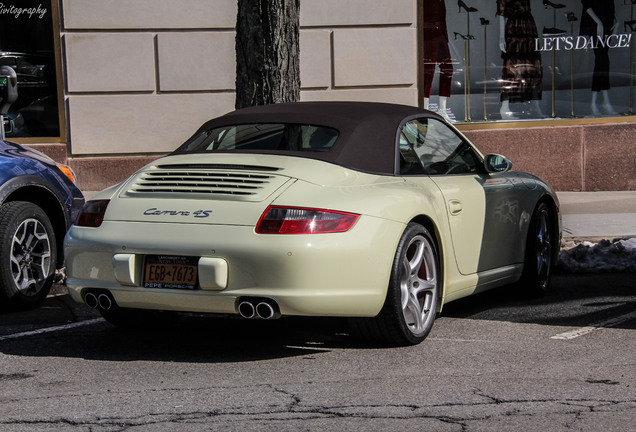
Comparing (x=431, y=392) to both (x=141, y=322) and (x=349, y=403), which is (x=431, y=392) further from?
(x=141, y=322)

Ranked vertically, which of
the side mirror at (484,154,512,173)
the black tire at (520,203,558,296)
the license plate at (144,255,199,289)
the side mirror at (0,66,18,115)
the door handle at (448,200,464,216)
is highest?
the side mirror at (0,66,18,115)

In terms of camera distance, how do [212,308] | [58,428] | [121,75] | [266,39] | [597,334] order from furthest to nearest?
[121,75]
[266,39]
[597,334]
[212,308]
[58,428]

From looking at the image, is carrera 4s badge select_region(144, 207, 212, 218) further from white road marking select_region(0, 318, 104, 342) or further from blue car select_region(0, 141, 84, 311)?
blue car select_region(0, 141, 84, 311)

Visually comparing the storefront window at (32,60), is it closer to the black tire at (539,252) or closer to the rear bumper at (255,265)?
the black tire at (539,252)

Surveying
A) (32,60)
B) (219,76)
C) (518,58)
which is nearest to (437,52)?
(518,58)

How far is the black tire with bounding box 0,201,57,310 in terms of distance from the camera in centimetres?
673

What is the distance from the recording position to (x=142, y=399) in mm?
4559

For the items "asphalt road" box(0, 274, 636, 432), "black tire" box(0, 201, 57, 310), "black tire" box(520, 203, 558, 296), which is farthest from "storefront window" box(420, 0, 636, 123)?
"black tire" box(0, 201, 57, 310)

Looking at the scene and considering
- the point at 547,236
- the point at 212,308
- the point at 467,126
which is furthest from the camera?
the point at 467,126

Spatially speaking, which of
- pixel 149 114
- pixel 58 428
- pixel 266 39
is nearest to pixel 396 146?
pixel 58 428

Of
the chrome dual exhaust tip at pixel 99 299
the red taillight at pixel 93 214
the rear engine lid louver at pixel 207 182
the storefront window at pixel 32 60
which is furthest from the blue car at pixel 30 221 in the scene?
the storefront window at pixel 32 60

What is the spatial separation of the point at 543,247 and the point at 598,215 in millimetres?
4070

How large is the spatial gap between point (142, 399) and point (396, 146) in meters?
2.23

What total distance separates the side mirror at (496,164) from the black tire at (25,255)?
10.0 ft
